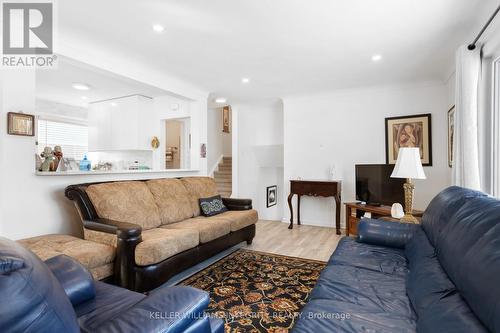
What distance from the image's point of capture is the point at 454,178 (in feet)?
9.05

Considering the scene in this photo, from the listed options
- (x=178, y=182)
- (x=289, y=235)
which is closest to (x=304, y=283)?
(x=289, y=235)

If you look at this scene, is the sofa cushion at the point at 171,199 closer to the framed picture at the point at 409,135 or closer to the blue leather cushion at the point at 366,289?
the blue leather cushion at the point at 366,289

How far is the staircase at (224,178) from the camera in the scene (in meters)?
6.35

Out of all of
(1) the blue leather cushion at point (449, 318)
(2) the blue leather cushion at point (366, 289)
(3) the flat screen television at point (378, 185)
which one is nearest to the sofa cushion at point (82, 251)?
(2) the blue leather cushion at point (366, 289)

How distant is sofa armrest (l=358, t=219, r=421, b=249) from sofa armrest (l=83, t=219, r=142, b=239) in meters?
1.94

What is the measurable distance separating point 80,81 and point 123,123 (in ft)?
3.35

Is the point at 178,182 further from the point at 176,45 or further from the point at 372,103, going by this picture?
the point at 372,103

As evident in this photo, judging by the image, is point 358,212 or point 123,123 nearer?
point 358,212

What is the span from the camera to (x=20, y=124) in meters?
2.30

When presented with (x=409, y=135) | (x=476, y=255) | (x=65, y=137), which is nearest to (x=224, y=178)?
(x=65, y=137)

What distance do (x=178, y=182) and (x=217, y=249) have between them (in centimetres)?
113

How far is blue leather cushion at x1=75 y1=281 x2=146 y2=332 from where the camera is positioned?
120cm

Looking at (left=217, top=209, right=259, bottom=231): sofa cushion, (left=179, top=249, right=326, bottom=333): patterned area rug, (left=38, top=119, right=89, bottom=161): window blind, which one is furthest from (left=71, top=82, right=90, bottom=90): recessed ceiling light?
(left=179, top=249, right=326, bottom=333): patterned area rug

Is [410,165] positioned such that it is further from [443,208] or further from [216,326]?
[216,326]
